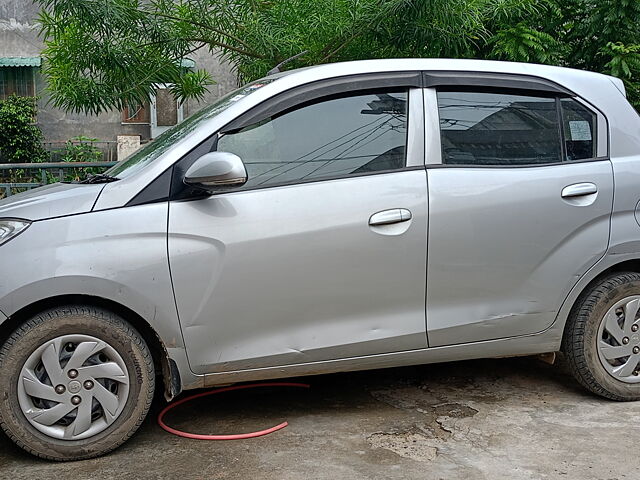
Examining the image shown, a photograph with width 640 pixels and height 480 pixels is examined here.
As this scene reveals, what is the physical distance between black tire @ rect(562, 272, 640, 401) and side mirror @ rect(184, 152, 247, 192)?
2023 mm

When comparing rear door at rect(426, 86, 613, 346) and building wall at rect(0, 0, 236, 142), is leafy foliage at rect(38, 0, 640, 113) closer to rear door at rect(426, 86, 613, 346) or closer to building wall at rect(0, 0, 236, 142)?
rear door at rect(426, 86, 613, 346)

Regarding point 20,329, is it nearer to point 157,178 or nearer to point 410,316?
point 157,178

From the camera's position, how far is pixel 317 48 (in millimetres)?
6848

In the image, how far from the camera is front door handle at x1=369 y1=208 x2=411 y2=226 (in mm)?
4012

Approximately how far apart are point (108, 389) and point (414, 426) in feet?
5.08

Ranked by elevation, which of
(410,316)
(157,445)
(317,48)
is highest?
(317,48)

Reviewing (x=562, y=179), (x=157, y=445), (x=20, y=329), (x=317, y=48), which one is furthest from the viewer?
(x=317, y=48)

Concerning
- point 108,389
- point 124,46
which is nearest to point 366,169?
point 108,389

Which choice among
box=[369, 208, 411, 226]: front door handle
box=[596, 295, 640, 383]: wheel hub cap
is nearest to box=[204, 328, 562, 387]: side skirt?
box=[596, 295, 640, 383]: wheel hub cap

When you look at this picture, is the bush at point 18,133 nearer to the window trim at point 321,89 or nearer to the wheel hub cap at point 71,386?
the window trim at point 321,89

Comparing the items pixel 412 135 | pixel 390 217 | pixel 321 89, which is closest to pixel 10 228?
pixel 321 89

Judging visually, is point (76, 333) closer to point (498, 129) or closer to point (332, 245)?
point (332, 245)

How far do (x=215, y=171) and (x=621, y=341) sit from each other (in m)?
2.43

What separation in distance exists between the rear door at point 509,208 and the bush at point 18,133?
1351 centimetres
